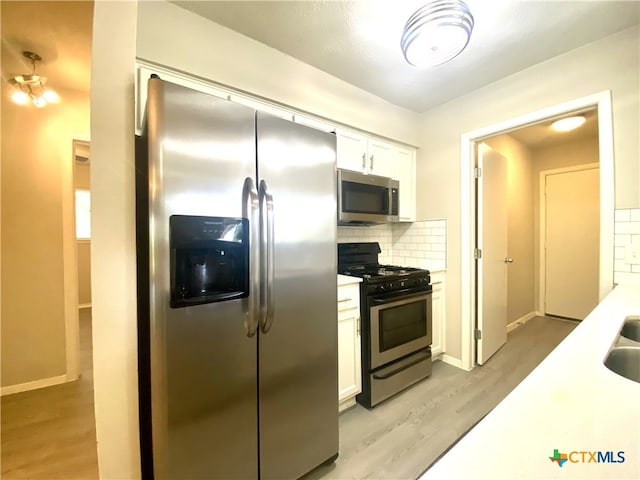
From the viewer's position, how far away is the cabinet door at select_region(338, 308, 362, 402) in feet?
6.02

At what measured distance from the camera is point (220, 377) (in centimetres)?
110

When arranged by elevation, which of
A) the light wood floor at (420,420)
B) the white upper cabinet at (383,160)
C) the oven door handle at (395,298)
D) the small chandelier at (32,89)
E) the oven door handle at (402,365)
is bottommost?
the light wood floor at (420,420)

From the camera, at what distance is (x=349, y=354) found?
6.19 feet

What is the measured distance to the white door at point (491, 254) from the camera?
99.7 inches

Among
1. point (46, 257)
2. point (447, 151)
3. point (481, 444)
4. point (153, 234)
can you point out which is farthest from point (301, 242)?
point (46, 257)

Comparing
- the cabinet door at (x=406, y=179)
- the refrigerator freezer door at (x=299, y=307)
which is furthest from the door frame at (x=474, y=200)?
the refrigerator freezer door at (x=299, y=307)

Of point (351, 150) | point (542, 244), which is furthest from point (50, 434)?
point (542, 244)

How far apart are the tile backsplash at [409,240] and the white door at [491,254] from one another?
1.18 ft

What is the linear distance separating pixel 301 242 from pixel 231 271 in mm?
369

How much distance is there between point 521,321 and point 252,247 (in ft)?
14.2

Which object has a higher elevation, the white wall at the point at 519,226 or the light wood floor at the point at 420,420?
the white wall at the point at 519,226

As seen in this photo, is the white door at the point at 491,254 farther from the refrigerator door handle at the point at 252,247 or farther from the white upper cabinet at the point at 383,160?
the refrigerator door handle at the point at 252,247

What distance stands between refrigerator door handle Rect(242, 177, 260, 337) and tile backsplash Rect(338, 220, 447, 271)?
1487mm
